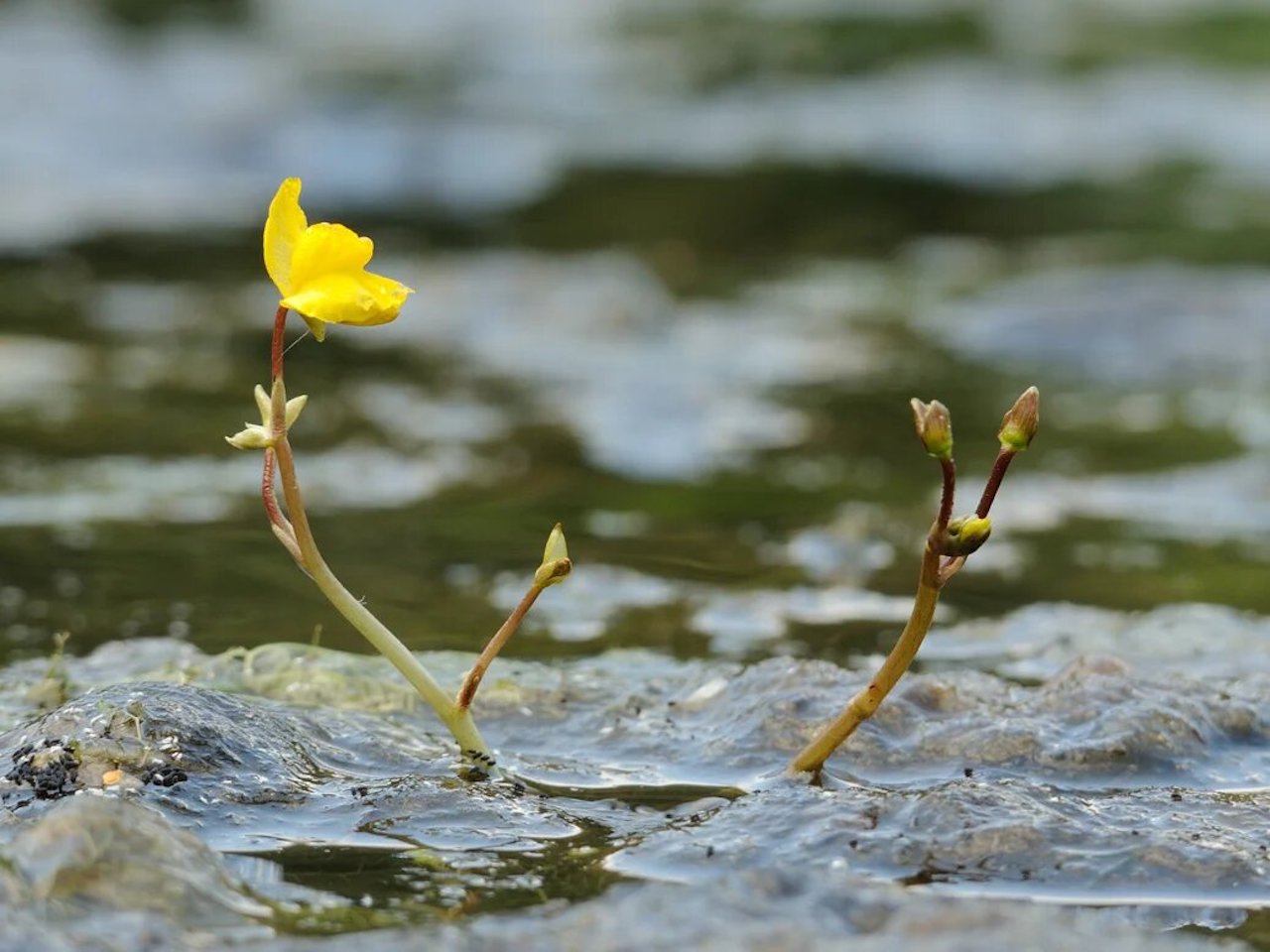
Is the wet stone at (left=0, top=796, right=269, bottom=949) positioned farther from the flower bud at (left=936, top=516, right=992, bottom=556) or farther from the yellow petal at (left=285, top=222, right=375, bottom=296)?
the flower bud at (left=936, top=516, right=992, bottom=556)

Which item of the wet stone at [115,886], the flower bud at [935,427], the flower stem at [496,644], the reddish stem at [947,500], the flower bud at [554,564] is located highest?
the flower bud at [935,427]

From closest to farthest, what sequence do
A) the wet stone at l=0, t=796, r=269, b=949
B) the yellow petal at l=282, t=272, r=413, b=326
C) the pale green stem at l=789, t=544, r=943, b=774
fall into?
the wet stone at l=0, t=796, r=269, b=949, the yellow petal at l=282, t=272, r=413, b=326, the pale green stem at l=789, t=544, r=943, b=774

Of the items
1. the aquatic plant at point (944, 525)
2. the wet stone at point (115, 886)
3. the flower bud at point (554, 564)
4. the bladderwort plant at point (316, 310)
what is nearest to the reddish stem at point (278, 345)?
the bladderwort plant at point (316, 310)

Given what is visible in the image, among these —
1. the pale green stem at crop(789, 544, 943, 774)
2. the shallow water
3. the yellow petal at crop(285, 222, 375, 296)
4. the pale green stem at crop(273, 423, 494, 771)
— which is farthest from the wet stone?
the pale green stem at crop(789, 544, 943, 774)

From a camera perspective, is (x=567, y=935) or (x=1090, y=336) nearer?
(x=567, y=935)

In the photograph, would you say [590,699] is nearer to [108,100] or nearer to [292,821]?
[292,821]

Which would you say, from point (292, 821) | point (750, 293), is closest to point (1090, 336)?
point (750, 293)

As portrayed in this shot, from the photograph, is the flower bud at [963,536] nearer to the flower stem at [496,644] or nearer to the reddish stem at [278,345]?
the flower stem at [496,644]
